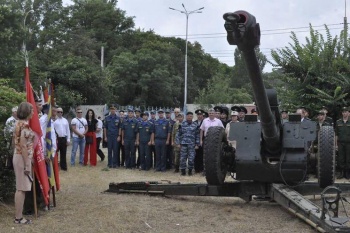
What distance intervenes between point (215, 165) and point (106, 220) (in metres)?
1.98

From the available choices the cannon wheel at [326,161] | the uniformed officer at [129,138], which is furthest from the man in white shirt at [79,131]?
the cannon wheel at [326,161]

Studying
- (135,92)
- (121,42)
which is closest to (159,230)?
(135,92)

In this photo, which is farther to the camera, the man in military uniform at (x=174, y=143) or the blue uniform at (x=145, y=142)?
the blue uniform at (x=145, y=142)

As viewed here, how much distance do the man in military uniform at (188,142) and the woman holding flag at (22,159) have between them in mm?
6183

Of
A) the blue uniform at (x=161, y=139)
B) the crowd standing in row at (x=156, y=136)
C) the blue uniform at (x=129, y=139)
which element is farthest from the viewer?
the blue uniform at (x=129, y=139)

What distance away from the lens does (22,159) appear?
7.26 metres

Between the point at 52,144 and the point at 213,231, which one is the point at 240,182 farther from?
the point at 52,144

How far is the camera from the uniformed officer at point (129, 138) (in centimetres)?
1427

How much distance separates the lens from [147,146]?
14.1 meters

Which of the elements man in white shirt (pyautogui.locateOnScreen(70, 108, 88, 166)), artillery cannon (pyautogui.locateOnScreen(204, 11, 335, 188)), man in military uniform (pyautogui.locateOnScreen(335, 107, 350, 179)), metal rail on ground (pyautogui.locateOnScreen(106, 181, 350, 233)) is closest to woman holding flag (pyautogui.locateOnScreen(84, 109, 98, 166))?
man in white shirt (pyautogui.locateOnScreen(70, 108, 88, 166))

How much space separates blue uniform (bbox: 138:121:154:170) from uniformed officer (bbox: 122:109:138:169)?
0.22 meters

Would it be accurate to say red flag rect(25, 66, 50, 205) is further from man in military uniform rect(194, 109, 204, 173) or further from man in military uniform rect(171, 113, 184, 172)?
man in military uniform rect(194, 109, 204, 173)

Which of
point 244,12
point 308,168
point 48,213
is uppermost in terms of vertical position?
point 244,12

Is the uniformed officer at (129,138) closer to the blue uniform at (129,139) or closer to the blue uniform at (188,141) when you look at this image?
the blue uniform at (129,139)
